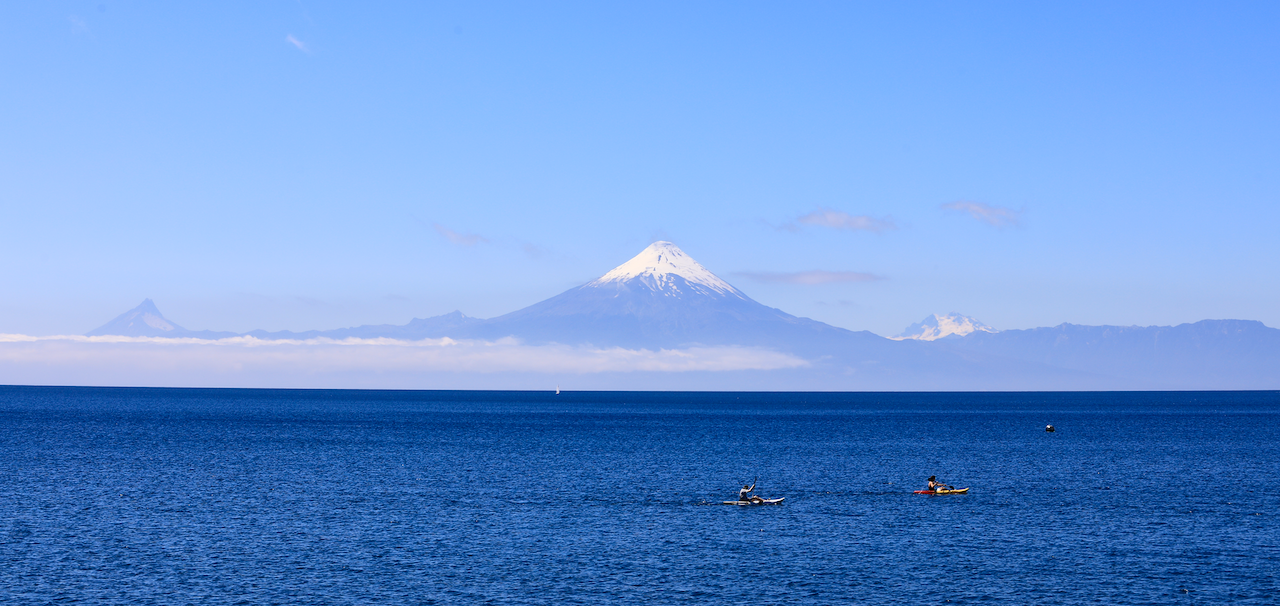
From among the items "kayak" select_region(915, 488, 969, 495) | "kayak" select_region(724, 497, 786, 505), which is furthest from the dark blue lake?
"kayak" select_region(915, 488, 969, 495)

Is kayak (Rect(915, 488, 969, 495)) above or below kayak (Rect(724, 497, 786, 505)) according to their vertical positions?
above

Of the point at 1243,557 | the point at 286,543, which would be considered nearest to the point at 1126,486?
the point at 1243,557

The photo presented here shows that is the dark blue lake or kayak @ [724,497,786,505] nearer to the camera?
the dark blue lake

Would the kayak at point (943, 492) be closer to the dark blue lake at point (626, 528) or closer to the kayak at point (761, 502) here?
the dark blue lake at point (626, 528)

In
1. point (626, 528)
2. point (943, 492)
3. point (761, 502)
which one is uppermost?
point (943, 492)

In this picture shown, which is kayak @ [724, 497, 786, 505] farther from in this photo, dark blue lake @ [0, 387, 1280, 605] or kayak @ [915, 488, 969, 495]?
kayak @ [915, 488, 969, 495]

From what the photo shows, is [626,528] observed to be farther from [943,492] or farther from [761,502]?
[943,492]

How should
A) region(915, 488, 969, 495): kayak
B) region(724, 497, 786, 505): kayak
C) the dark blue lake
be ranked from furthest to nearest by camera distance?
1. region(915, 488, 969, 495): kayak
2. region(724, 497, 786, 505): kayak
3. the dark blue lake

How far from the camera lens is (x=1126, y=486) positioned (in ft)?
292

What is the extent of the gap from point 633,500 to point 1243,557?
38357 mm

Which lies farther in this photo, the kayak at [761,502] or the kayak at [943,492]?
the kayak at [943,492]

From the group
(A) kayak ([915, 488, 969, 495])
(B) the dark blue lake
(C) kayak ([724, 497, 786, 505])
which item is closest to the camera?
(B) the dark blue lake

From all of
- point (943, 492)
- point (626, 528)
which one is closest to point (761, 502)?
point (626, 528)

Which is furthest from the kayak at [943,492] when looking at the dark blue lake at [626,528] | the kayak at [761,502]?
the kayak at [761,502]
